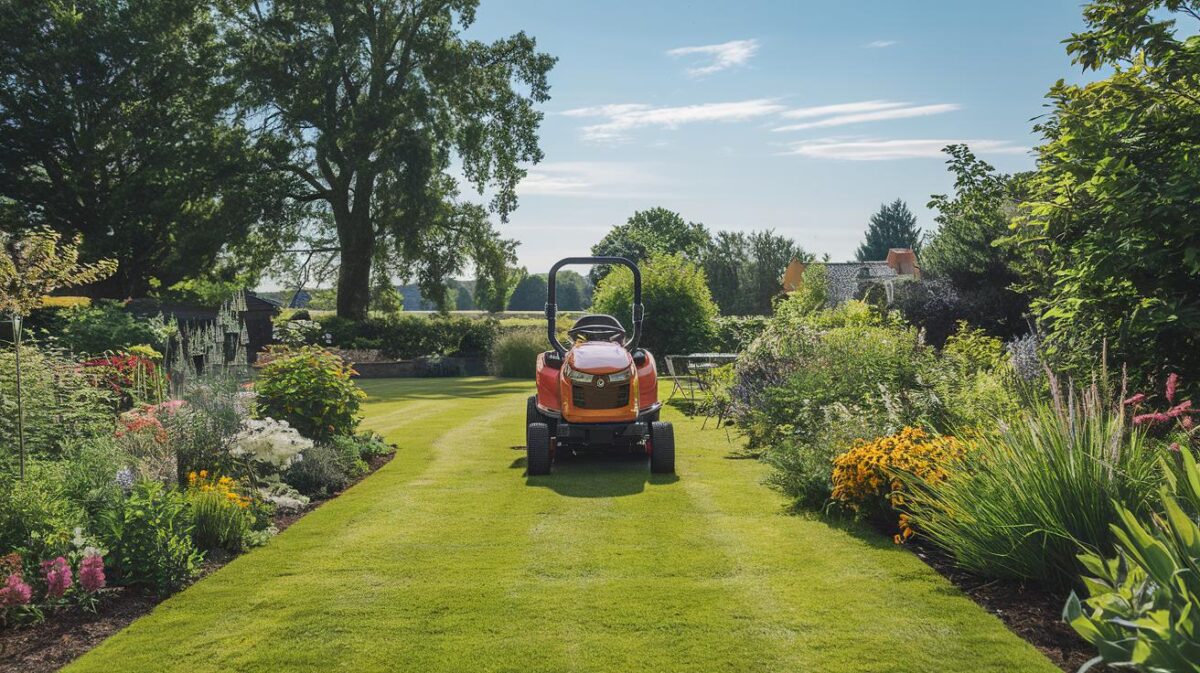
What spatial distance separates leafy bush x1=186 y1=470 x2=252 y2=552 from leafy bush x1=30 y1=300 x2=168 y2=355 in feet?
29.3

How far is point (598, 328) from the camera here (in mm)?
9883

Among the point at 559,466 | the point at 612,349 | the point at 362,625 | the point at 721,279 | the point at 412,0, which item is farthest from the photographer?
the point at 721,279

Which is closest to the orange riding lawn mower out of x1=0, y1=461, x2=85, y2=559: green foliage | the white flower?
the white flower

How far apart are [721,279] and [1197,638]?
54.6m

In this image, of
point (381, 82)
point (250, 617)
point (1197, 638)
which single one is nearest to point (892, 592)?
point (1197, 638)

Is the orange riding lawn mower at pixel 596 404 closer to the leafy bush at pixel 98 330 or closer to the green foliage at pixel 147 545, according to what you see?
the green foliage at pixel 147 545

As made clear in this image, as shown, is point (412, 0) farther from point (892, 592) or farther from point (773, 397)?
point (892, 592)

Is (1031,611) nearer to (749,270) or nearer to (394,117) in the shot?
(394,117)

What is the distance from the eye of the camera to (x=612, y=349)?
349 inches

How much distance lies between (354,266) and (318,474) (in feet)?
78.8

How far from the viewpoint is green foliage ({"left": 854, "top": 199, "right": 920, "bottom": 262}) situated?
288 feet

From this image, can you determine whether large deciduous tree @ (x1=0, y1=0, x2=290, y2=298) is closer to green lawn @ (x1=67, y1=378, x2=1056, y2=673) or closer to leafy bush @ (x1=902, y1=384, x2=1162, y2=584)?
green lawn @ (x1=67, y1=378, x2=1056, y2=673)

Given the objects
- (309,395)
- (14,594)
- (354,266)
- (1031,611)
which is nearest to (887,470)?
(1031,611)

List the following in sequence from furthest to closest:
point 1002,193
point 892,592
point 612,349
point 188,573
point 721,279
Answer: point 721,279
point 1002,193
point 612,349
point 188,573
point 892,592
